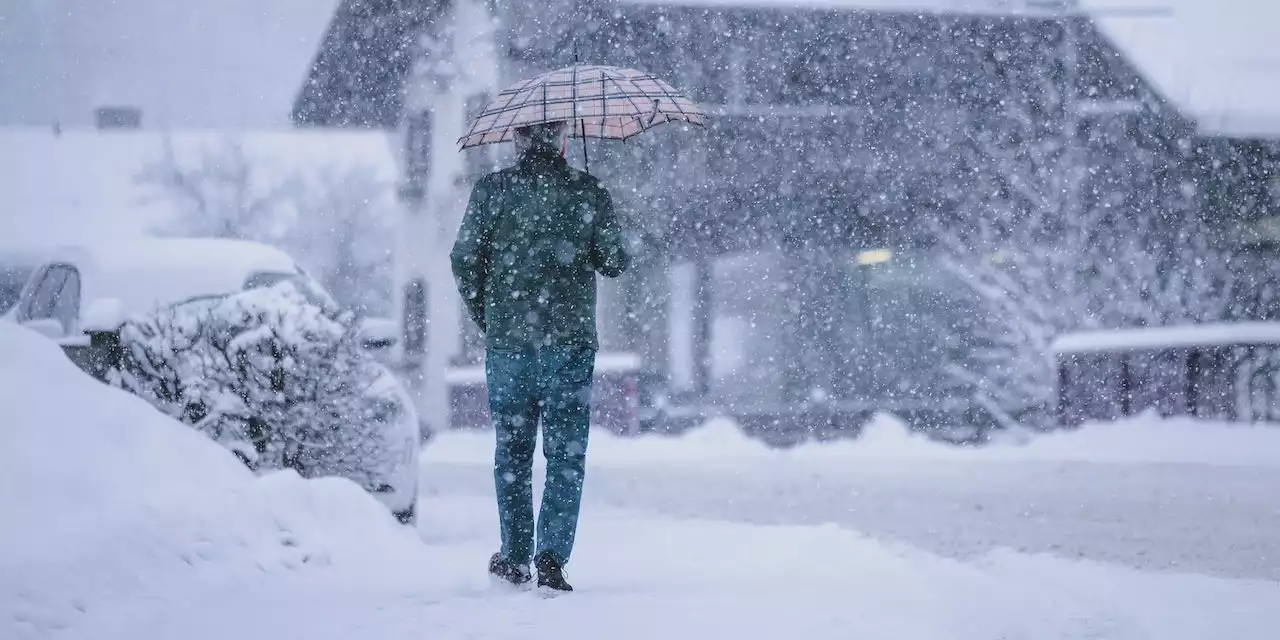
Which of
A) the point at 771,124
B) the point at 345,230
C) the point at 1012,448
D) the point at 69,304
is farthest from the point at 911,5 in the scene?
the point at 345,230

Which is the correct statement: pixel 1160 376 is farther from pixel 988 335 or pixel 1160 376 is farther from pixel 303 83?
pixel 303 83

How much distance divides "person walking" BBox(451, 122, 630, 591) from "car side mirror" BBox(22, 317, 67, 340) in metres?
6.41

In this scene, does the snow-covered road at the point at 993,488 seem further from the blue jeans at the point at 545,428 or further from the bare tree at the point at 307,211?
the bare tree at the point at 307,211

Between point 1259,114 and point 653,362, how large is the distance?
9.75 meters

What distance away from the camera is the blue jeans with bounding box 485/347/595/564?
480cm

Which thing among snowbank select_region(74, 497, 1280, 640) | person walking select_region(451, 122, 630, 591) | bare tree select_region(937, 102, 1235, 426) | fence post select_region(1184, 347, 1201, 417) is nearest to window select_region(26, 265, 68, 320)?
snowbank select_region(74, 497, 1280, 640)

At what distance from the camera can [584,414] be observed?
16.0ft

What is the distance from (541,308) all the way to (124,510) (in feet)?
6.01

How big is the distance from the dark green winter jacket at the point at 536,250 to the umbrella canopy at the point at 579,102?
0.76 feet

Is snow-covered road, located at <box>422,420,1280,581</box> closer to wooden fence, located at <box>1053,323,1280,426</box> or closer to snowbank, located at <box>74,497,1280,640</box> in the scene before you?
wooden fence, located at <box>1053,323,1280,426</box>

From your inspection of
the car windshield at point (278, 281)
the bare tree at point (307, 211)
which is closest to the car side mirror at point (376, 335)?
the car windshield at point (278, 281)

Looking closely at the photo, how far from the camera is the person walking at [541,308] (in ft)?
15.8

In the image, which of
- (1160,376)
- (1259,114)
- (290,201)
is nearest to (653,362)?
(1160,376)

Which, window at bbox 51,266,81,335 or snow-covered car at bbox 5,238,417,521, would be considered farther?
window at bbox 51,266,81,335
